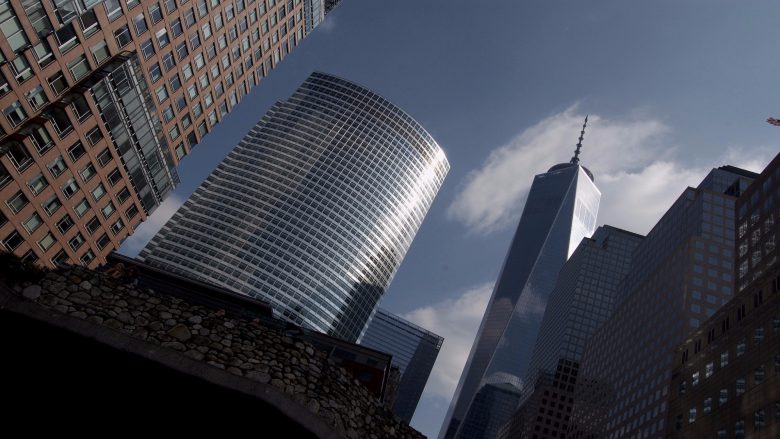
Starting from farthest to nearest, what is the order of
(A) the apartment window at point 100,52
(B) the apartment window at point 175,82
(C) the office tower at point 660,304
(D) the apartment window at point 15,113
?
(C) the office tower at point 660,304
(B) the apartment window at point 175,82
(A) the apartment window at point 100,52
(D) the apartment window at point 15,113

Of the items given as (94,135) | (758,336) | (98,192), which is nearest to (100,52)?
(94,135)

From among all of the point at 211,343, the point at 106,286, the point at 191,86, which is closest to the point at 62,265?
the point at 106,286

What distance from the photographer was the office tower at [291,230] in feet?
542

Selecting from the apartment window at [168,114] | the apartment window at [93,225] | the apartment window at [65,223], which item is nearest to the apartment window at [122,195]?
the apartment window at [93,225]

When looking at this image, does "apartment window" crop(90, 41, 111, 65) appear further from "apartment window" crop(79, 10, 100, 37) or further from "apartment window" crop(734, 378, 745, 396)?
"apartment window" crop(734, 378, 745, 396)

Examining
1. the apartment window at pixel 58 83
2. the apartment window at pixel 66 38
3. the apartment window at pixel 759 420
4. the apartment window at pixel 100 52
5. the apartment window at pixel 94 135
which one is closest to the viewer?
the apartment window at pixel 66 38

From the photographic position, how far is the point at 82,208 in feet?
187

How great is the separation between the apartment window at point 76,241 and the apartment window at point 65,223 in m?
1.48

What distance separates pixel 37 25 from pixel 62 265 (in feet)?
122

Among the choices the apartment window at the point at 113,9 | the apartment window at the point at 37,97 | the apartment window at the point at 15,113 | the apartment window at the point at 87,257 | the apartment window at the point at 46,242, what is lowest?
the apartment window at the point at 46,242

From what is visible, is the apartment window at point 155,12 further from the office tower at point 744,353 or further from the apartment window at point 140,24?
the office tower at point 744,353

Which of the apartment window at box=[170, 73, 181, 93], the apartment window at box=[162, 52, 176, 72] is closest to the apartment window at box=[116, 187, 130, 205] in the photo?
the apartment window at box=[170, 73, 181, 93]

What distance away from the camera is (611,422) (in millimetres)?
107938

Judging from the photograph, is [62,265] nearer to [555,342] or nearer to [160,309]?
[160,309]
